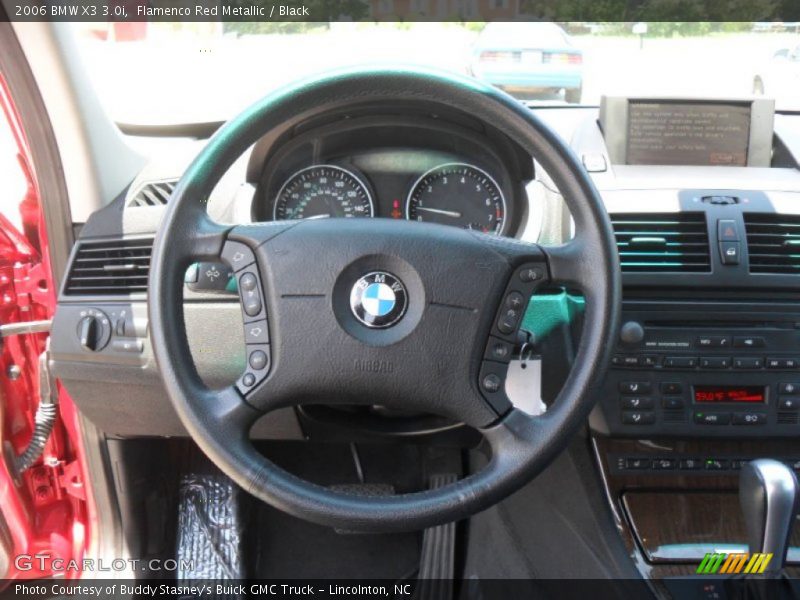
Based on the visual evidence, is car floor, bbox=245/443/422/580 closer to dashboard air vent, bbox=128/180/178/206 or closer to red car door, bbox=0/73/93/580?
red car door, bbox=0/73/93/580

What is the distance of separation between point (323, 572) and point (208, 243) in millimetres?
1356

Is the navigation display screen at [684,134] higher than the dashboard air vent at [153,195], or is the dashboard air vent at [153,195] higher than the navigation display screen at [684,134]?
the navigation display screen at [684,134]

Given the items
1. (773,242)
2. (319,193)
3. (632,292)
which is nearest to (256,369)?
(319,193)

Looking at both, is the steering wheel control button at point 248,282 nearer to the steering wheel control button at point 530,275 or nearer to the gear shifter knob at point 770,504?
the steering wheel control button at point 530,275

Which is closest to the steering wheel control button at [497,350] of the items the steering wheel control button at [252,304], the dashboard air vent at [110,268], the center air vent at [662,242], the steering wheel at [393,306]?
the steering wheel at [393,306]

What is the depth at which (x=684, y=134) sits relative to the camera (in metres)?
2.00

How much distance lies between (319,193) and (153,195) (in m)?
0.46

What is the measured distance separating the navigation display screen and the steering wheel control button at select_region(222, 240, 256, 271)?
101 centimetres

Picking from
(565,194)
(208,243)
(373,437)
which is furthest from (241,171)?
(565,194)

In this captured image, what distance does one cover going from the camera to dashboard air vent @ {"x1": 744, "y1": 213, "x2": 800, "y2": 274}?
1.83m

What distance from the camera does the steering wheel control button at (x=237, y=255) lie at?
145 cm

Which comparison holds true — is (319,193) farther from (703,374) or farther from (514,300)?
(703,374)

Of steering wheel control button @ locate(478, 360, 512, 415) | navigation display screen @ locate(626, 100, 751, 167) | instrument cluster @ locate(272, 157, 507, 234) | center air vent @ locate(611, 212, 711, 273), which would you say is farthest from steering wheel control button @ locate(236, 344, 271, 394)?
navigation display screen @ locate(626, 100, 751, 167)

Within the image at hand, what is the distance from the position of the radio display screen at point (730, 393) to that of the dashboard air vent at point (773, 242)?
0.26 metres
